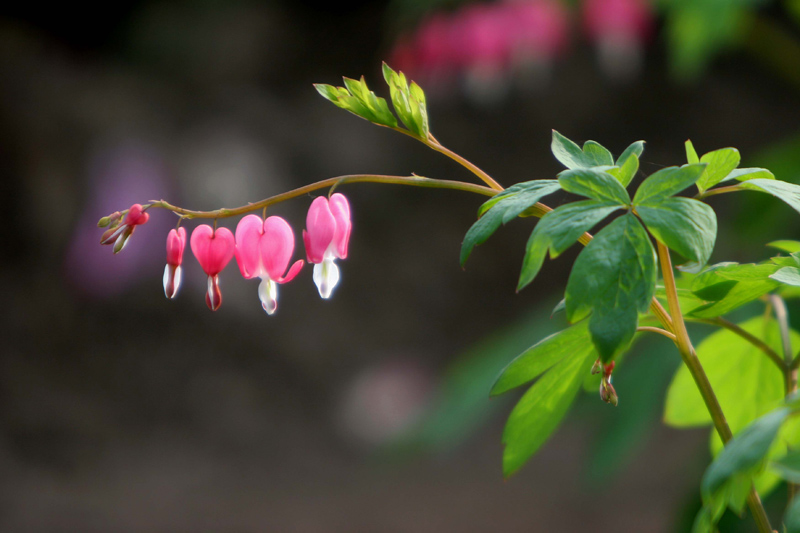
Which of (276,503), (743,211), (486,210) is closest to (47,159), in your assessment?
(276,503)

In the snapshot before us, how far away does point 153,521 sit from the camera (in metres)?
2.82

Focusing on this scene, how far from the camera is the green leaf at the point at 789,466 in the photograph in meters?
0.28

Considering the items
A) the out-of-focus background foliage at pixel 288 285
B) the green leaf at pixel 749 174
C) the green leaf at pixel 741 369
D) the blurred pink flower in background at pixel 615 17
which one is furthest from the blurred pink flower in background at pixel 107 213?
the green leaf at pixel 749 174

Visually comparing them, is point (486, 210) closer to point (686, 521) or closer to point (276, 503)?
point (686, 521)

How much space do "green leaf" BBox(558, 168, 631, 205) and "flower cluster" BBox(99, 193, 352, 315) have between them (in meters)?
0.17

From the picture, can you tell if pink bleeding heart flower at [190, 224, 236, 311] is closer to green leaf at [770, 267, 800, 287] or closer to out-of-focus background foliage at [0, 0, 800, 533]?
green leaf at [770, 267, 800, 287]

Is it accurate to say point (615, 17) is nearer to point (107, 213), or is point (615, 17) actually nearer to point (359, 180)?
point (359, 180)

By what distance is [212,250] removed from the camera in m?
0.46

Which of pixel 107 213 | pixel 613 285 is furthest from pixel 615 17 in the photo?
pixel 107 213

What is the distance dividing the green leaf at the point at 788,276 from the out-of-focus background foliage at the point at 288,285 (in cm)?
224

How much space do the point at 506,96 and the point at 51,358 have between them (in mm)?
2914

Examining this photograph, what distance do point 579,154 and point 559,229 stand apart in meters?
0.09

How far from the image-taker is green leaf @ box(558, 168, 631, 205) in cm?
33

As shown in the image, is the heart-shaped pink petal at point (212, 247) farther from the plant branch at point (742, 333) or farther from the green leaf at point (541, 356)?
the plant branch at point (742, 333)
